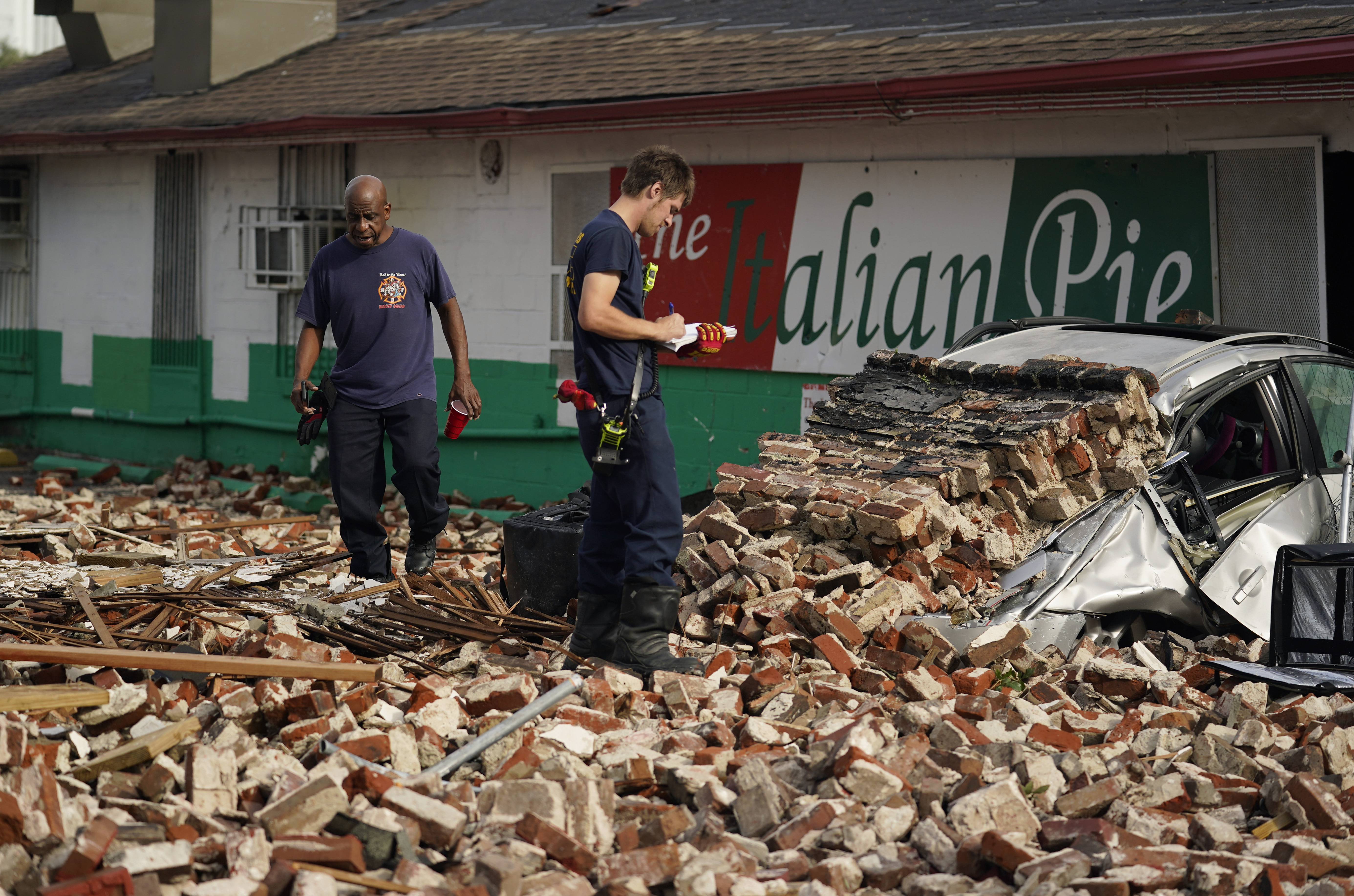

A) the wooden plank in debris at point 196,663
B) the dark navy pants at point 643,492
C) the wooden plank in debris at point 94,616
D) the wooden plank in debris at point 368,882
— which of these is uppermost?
the dark navy pants at point 643,492

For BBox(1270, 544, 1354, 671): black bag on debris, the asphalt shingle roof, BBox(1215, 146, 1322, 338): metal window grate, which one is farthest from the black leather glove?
BBox(1215, 146, 1322, 338): metal window grate

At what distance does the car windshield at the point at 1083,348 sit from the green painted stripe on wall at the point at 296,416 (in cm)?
228

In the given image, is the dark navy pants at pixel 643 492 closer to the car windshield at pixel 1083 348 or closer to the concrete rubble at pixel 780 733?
the concrete rubble at pixel 780 733

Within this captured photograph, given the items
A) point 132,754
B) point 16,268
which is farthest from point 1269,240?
point 16,268

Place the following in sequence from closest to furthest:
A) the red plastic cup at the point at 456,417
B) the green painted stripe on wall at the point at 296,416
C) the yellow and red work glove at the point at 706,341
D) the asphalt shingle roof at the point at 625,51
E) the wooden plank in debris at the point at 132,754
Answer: the wooden plank in debris at the point at 132,754 → the yellow and red work glove at the point at 706,341 → the red plastic cup at the point at 456,417 → the asphalt shingle roof at the point at 625,51 → the green painted stripe on wall at the point at 296,416

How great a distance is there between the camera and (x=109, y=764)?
12.7ft

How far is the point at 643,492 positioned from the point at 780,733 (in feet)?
3.21

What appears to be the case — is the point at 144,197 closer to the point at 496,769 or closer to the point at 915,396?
the point at 915,396

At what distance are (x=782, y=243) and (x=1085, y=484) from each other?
13.1ft

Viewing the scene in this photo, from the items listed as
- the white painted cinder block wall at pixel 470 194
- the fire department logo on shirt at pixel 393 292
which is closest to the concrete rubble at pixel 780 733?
the fire department logo on shirt at pixel 393 292

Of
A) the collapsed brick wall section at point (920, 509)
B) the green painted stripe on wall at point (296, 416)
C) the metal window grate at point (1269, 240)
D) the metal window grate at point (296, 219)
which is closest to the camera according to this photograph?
the collapsed brick wall section at point (920, 509)

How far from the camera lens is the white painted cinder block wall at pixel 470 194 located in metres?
7.70

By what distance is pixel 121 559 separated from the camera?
260 inches

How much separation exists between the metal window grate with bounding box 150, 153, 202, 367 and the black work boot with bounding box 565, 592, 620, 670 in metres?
8.96
